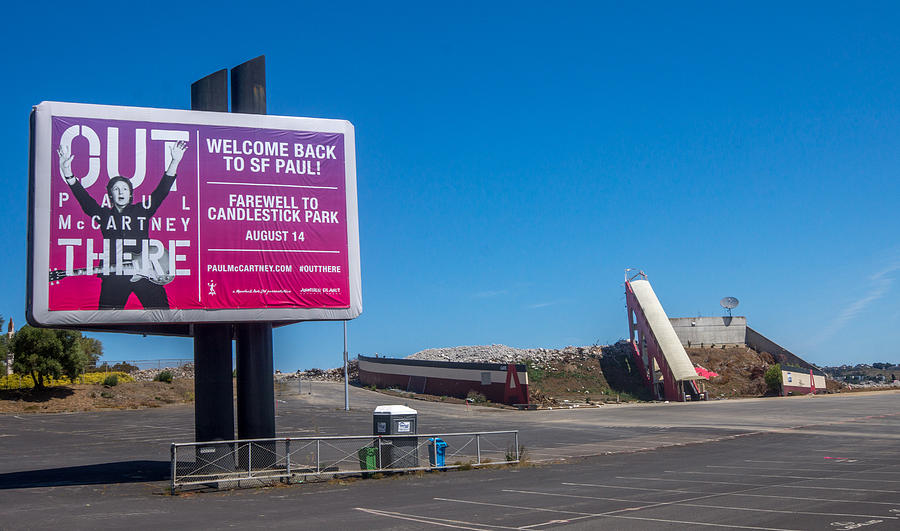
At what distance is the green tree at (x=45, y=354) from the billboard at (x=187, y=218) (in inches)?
1207

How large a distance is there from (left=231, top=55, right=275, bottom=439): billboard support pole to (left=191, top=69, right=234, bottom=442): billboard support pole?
12.2 inches

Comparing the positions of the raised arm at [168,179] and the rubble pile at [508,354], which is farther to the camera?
the rubble pile at [508,354]

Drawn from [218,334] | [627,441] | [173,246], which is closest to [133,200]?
[173,246]

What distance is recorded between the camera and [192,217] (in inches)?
743

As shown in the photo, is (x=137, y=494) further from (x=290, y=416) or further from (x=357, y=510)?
(x=290, y=416)

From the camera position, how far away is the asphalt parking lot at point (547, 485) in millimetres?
12242

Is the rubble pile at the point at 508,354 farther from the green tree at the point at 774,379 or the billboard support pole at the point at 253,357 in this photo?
the billboard support pole at the point at 253,357

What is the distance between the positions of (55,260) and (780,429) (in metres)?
29.3

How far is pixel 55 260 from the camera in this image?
17656 millimetres

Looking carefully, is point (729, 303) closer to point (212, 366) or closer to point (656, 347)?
point (656, 347)

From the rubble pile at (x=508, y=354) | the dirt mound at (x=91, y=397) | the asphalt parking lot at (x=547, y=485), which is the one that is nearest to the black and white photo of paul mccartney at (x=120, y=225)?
the asphalt parking lot at (x=547, y=485)

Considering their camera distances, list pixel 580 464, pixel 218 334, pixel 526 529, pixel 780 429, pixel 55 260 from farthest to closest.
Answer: pixel 780 429, pixel 580 464, pixel 218 334, pixel 55 260, pixel 526 529

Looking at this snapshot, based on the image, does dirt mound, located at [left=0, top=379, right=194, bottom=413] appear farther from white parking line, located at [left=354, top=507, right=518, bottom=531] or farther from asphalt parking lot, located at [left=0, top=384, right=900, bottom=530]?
white parking line, located at [left=354, top=507, right=518, bottom=531]

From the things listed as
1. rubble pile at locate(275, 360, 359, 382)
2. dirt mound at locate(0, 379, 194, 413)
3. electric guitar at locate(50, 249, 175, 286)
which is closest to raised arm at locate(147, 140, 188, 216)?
electric guitar at locate(50, 249, 175, 286)
